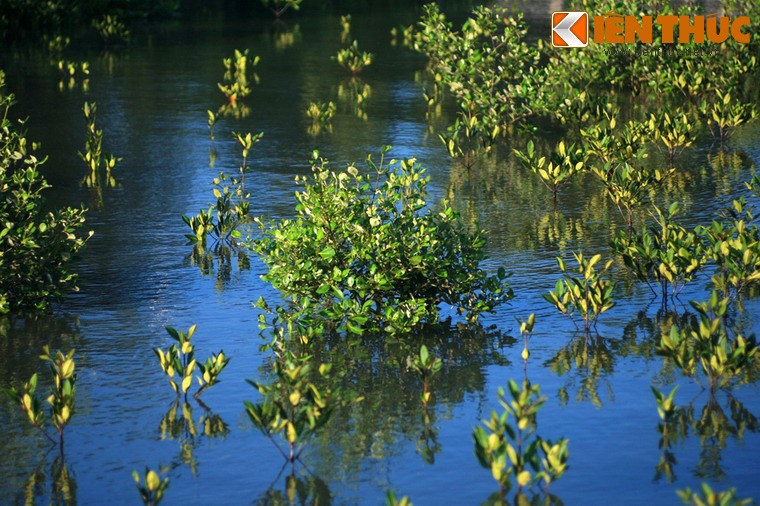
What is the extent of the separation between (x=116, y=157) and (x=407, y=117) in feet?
14.0

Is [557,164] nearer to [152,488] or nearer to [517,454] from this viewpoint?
[517,454]

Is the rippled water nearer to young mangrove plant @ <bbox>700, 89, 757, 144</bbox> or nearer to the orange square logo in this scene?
young mangrove plant @ <bbox>700, 89, 757, 144</bbox>

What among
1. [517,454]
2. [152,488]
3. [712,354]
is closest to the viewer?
[152,488]

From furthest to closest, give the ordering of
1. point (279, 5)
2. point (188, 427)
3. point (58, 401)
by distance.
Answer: point (279, 5), point (188, 427), point (58, 401)

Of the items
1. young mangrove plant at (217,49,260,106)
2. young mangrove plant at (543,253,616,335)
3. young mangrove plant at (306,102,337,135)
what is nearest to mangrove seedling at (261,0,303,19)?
young mangrove plant at (217,49,260,106)

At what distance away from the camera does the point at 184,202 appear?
1161 cm

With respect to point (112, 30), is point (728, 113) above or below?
below

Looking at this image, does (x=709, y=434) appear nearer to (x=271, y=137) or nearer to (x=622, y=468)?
(x=622, y=468)

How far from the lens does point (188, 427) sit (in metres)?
6.37

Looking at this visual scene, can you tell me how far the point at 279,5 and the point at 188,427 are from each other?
82.1ft

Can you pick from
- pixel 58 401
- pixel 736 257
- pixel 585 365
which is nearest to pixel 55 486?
pixel 58 401

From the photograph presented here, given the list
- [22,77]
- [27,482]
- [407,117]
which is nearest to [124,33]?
[22,77]

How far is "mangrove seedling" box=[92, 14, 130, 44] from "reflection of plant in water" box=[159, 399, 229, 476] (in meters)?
18.5

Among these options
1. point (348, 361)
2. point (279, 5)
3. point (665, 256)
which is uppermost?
point (279, 5)
